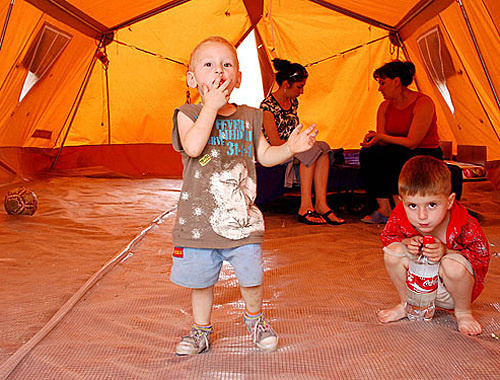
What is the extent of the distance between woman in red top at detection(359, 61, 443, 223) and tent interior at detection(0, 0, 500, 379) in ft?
0.84

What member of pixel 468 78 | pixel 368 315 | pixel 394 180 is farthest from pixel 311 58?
pixel 368 315

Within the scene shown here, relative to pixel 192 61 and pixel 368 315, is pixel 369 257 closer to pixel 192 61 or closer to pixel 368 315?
pixel 368 315

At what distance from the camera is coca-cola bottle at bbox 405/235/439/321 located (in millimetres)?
1511

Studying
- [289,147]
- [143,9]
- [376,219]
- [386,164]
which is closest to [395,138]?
[386,164]

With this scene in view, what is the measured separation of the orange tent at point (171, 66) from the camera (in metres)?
3.71

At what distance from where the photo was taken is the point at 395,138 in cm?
334

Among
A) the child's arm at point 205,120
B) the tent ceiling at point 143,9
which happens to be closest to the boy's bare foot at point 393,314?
the child's arm at point 205,120

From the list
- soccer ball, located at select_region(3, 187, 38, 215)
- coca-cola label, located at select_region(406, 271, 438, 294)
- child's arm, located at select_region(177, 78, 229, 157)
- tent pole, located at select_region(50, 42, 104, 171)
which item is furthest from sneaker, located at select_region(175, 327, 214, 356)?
tent pole, located at select_region(50, 42, 104, 171)

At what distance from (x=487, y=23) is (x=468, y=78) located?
24.2 inches

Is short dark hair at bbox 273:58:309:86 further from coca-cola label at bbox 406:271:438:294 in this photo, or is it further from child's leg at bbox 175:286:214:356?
child's leg at bbox 175:286:214:356

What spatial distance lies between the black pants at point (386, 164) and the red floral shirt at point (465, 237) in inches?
69.1

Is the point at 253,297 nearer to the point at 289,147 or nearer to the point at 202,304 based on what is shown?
the point at 202,304

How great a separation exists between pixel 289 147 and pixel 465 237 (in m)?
0.60

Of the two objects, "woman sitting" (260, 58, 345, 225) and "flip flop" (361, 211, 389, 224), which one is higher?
"woman sitting" (260, 58, 345, 225)
